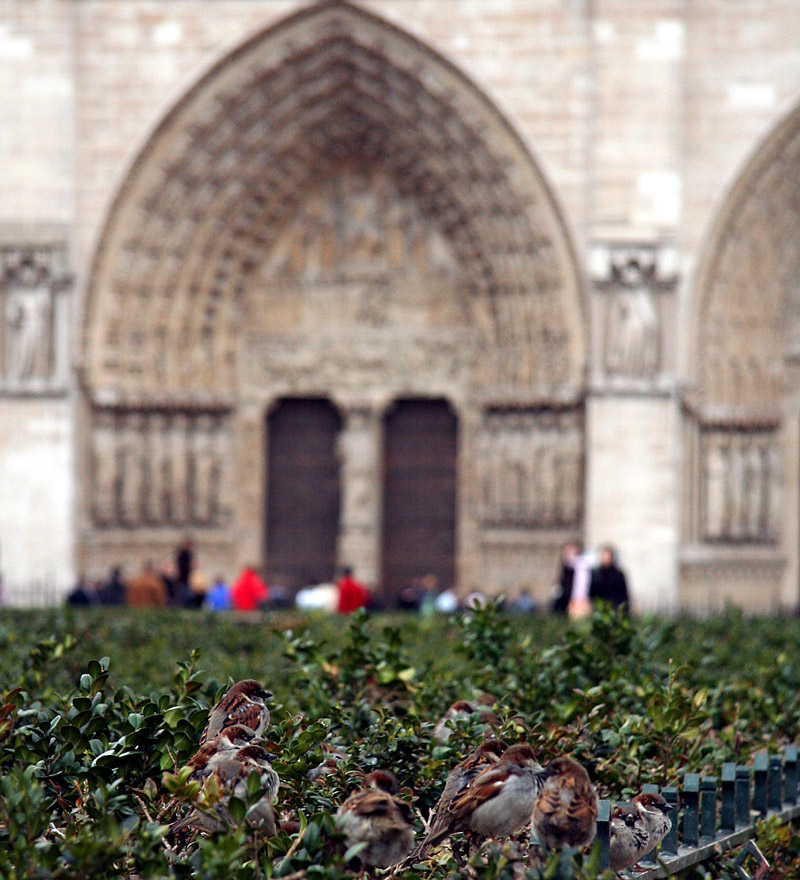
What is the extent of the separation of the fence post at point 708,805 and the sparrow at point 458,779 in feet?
1.97

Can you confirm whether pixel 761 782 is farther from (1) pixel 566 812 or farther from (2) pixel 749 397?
(2) pixel 749 397

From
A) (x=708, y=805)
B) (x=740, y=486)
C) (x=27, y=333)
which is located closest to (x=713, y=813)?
(x=708, y=805)

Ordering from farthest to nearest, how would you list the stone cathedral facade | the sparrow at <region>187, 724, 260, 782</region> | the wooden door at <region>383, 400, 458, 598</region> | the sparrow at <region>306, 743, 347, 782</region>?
the wooden door at <region>383, 400, 458, 598</region>, the stone cathedral facade, the sparrow at <region>306, 743, 347, 782</region>, the sparrow at <region>187, 724, 260, 782</region>

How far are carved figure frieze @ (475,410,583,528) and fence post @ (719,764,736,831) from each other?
45.2ft

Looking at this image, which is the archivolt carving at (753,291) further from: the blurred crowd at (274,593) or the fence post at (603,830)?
the fence post at (603,830)

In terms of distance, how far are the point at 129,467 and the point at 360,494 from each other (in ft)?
9.25

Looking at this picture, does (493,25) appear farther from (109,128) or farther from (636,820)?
(636,820)

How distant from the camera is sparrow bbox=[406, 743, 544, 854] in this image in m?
4.19

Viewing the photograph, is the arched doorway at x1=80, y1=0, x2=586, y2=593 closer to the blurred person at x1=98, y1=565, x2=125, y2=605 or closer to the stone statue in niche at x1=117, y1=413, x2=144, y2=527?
the stone statue in niche at x1=117, y1=413, x2=144, y2=527

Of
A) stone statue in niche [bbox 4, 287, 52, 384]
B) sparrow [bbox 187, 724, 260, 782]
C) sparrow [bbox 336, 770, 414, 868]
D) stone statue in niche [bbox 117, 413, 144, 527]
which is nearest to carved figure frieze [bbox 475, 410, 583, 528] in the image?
stone statue in niche [bbox 117, 413, 144, 527]

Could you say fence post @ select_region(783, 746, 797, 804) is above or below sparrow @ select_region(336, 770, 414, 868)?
below

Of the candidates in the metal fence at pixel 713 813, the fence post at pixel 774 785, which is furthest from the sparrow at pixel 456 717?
the fence post at pixel 774 785

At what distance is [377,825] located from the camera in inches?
156

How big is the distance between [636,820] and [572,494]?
570 inches
